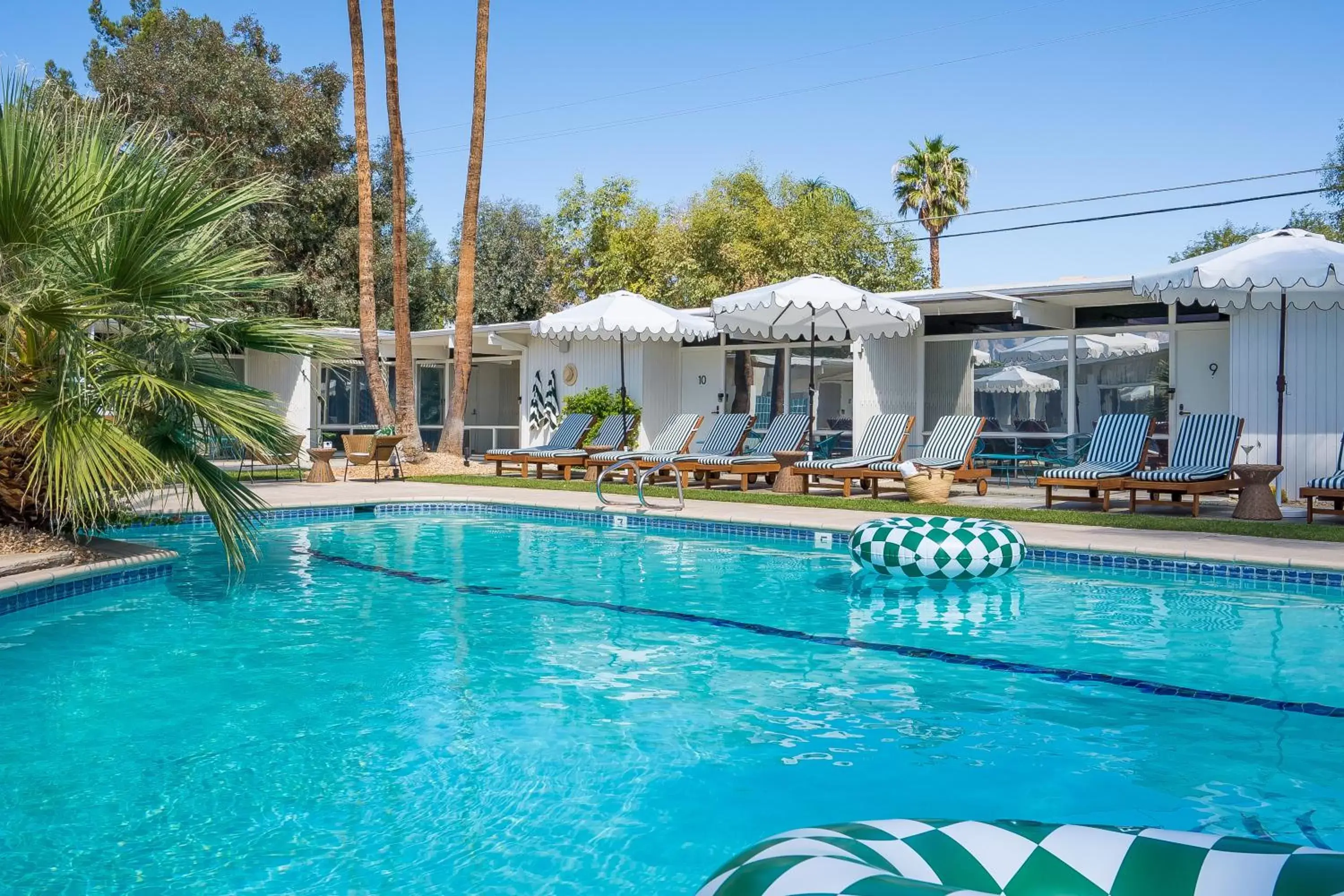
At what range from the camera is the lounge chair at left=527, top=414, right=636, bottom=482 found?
53.9 feet

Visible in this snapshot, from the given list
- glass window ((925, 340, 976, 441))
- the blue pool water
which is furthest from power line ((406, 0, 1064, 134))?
the blue pool water

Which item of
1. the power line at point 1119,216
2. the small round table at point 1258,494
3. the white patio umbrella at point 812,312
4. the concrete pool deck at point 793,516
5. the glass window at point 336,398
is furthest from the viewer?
the power line at point 1119,216

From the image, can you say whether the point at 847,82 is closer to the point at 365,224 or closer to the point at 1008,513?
the point at 365,224

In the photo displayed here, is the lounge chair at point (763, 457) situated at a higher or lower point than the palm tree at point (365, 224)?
lower

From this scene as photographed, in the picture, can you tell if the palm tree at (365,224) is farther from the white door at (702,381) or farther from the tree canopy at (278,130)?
the tree canopy at (278,130)

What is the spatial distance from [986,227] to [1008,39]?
6940 millimetres

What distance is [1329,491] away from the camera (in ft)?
34.6

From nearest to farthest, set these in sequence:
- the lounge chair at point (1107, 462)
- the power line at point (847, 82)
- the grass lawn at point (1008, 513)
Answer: the grass lawn at point (1008, 513)
the lounge chair at point (1107, 462)
the power line at point (847, 82)

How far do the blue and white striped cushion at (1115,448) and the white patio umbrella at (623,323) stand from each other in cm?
564

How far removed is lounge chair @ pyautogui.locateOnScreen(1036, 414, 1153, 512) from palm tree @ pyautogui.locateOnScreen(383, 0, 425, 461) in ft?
33.7

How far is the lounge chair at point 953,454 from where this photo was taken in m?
13.5

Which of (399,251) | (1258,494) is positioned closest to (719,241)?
(399,251)

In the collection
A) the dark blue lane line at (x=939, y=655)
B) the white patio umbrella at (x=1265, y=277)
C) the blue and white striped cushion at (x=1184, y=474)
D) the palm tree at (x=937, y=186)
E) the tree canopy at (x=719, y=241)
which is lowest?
the dark blue lane line at (x=939, y=655)

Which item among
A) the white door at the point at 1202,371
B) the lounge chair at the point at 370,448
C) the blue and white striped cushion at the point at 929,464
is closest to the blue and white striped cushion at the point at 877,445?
the blue and white striped cushion at the point at 929,464
